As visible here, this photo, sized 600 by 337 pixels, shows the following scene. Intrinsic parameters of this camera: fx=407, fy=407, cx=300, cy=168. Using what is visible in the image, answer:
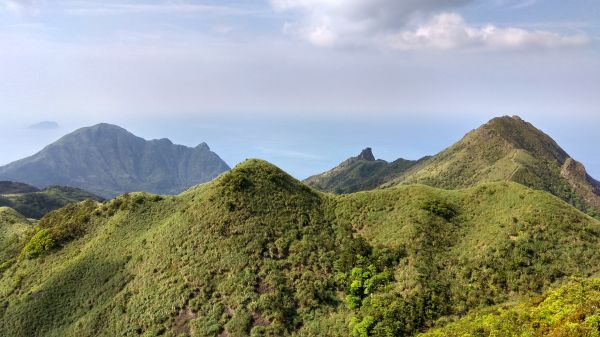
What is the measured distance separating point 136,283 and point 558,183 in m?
160

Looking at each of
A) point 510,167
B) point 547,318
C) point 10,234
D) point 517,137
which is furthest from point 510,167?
point 10,234

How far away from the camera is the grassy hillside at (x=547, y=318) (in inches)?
994

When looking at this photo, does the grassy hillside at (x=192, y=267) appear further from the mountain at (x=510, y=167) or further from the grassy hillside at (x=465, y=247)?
the mountain at (x=510, y=167)

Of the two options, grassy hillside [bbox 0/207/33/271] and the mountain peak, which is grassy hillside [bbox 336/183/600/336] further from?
the mountain peak

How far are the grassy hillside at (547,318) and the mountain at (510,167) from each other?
378ft

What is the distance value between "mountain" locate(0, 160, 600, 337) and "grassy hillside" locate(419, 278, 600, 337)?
19.9ft

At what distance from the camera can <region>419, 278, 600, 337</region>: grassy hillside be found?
82.8ft

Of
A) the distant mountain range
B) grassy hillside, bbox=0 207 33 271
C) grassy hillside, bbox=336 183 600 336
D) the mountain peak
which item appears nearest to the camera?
grassy hillside, bbox=336 183 600 336

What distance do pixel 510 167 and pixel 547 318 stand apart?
13597cm

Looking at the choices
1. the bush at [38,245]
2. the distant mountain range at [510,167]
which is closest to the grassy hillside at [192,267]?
the bush at [38,245]

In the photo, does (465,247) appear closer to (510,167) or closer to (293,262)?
(293,262)

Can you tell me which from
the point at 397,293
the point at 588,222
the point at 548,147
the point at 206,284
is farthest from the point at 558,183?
the point at 206,284

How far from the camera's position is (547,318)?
28.8 metres

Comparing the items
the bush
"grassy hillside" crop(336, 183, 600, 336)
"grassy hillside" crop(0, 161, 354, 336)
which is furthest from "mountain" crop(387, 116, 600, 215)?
the bush
